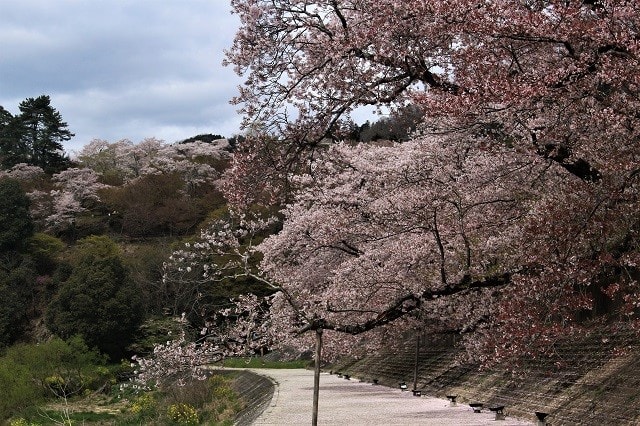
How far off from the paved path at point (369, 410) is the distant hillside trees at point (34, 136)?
63399 mm

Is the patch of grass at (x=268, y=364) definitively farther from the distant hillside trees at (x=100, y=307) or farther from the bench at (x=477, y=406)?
the bench at (x=477, y=406)

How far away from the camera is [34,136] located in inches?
2965

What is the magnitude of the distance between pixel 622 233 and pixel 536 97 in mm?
1988

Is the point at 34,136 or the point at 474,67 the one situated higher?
the point at 34,136

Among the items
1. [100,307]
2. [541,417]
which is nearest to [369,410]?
[541,417]

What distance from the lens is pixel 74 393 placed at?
32.6 meters

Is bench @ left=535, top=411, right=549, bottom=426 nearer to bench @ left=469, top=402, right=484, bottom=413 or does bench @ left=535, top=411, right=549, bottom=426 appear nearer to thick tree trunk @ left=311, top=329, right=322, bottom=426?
bench @ left=469, top=402, right=484, bottom=413

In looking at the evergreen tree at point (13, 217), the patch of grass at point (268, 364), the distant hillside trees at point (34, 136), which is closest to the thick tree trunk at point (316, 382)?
the patch of grass at point (268, 364)

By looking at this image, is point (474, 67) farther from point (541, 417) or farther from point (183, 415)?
point (183, 415)

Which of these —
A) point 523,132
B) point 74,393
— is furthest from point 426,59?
point 74,393

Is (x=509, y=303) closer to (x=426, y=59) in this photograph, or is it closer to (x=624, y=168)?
(x=624, y=168)

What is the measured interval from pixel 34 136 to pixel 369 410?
232 ft

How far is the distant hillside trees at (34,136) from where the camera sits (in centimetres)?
7381

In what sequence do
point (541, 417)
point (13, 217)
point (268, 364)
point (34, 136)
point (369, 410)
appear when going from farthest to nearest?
1. point (34, 136)
2. point (13, 217)
3. point (268, 364)
4. point (369, 410)
5. point (541, 417)
